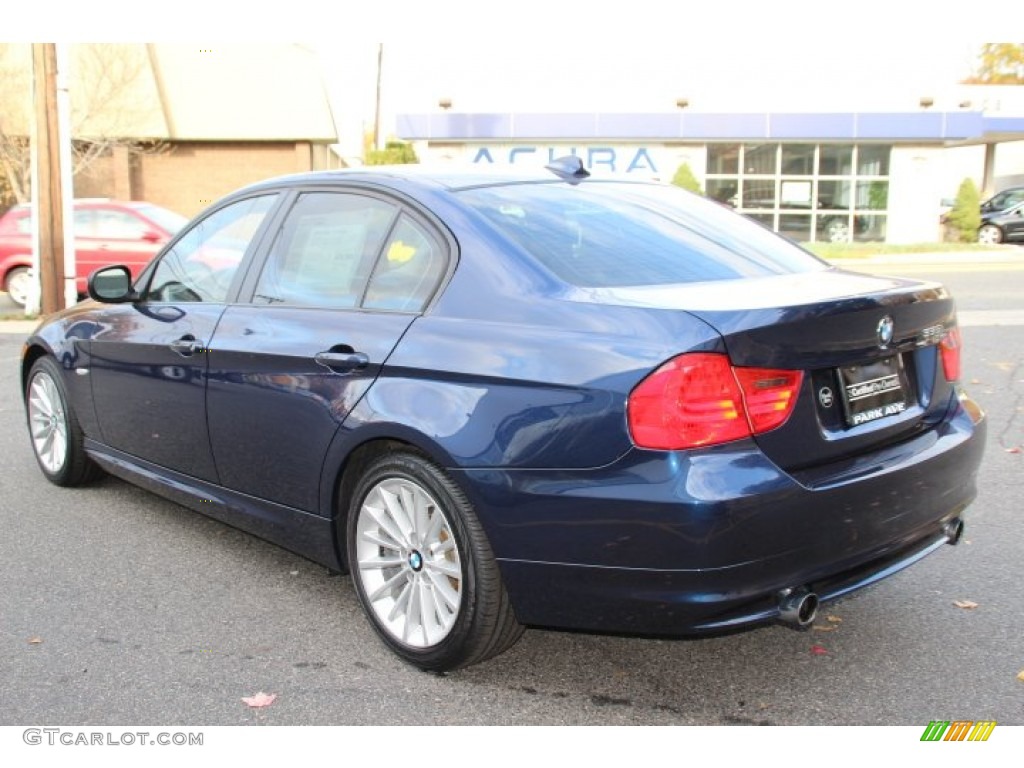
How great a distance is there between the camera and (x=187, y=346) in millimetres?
4074

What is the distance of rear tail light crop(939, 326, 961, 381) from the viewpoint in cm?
334

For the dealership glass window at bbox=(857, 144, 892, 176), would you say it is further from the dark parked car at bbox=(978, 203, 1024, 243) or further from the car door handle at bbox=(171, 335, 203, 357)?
the car door handle at bbox=(171, 335, 203, 357)

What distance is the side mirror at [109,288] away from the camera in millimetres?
4648

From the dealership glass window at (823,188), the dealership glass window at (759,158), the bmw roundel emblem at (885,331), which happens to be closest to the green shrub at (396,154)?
the dealership glass window at (759,158)

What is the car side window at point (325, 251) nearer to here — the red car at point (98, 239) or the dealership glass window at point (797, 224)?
the red car at point (98, 239)

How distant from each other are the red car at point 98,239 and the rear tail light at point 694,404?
12739 millimetres

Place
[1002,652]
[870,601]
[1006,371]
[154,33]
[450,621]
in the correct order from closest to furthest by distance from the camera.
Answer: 1. [450,621]
2. [1002,652]
3. [870,601]
4. [154,33]
5. [1006,371]

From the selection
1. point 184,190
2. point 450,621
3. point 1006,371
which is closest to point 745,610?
point 450,621

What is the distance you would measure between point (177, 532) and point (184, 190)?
26.8 m

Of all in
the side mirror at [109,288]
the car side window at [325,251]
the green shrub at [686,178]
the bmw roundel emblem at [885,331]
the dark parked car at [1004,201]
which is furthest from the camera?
the dark parked car at [1004,201]

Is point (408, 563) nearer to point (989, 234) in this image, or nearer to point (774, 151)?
point (774, 151)

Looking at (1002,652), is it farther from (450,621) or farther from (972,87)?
(972,87)

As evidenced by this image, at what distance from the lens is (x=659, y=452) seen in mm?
2609

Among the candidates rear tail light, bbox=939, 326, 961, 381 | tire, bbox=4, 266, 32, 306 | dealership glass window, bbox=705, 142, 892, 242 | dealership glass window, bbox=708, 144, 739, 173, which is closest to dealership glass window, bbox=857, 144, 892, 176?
dealership glass window, bbox=705, 142, 892, 242
